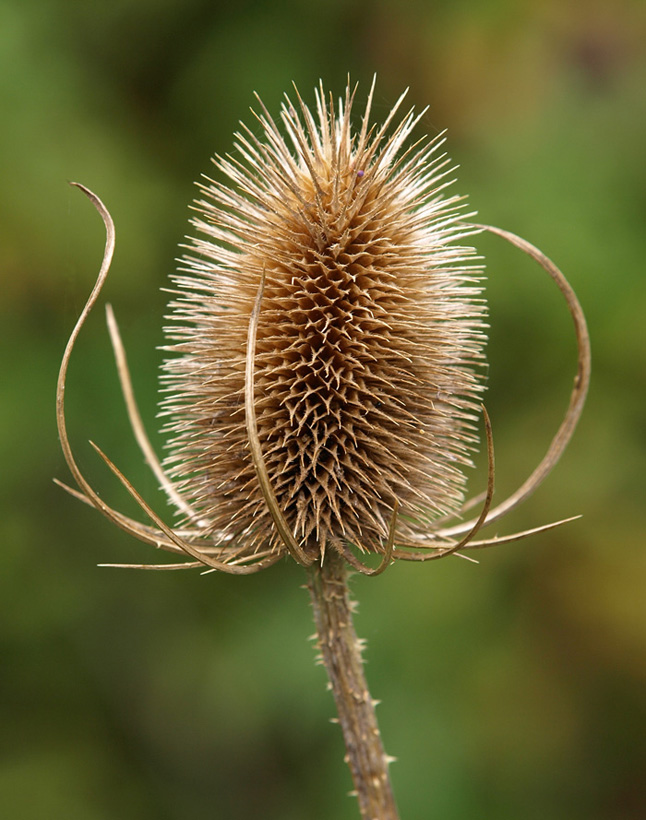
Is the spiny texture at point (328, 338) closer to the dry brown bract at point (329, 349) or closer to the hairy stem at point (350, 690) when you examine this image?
the dry brown bract at point (329, 349)

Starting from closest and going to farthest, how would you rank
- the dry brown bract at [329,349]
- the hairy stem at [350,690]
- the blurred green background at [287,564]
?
the dry brown bract at [329,349] → the hairy stem at [350,690] → the blurred green background at [287,564]

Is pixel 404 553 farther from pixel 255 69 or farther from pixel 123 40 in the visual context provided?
pixel 123 40

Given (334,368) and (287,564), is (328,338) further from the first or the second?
(287,564)

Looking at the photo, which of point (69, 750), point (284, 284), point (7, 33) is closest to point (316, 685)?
point (69, 750)

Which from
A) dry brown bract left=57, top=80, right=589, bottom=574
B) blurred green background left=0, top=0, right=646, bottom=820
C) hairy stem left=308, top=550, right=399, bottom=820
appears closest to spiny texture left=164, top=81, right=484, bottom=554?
dry brown bract left=57, top=80, right=589, bottom=574

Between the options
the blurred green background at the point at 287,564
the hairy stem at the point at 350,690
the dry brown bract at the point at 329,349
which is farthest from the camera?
the blurred green background at the point at 287,564

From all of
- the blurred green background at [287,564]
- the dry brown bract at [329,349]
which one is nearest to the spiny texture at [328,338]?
the dry brown bract at [329,349]

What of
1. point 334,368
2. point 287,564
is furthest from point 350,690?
Result: point 287,564
